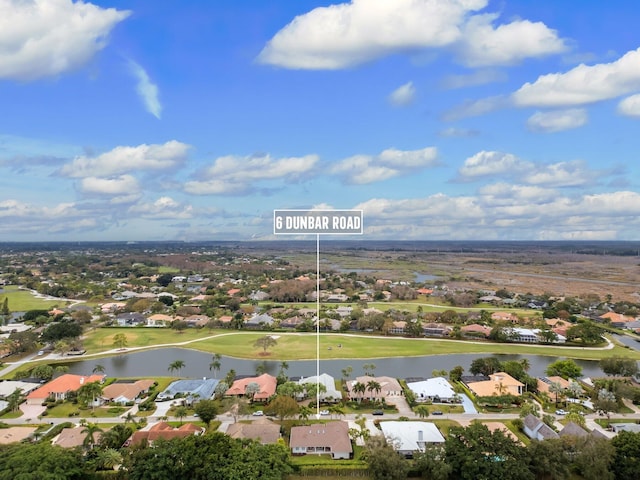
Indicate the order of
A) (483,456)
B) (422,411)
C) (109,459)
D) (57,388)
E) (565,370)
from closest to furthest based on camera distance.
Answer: (483,456), (109,459), (422,411), (57,388), (565,370)

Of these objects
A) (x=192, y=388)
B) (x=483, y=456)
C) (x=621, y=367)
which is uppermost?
(x=483, y=456)

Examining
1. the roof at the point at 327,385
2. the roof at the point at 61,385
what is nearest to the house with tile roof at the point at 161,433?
the roof at the point at 327,385

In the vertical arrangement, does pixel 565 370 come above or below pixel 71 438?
above

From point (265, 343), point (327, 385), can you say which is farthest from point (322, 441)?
point (265, 343)

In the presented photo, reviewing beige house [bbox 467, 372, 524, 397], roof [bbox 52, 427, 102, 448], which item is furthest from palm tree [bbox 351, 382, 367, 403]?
roof [bbox 52, 427, 102, 448]

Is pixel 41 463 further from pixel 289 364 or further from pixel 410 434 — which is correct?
pixel 289 364

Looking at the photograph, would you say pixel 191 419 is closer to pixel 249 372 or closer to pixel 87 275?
pixel 249 372
